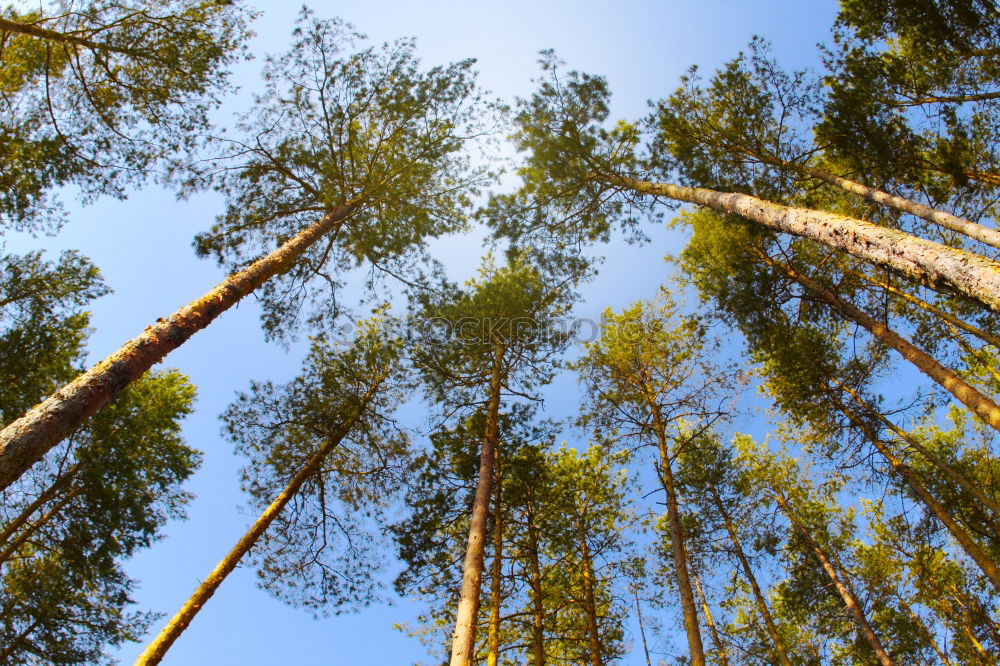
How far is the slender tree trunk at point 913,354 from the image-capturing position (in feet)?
22.6

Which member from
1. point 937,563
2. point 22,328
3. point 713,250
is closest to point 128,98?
point 22,328

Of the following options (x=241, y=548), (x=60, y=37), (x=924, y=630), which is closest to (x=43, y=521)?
(x=241, y=548)

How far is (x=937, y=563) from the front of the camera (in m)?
12.3

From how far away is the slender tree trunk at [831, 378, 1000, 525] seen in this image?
8.58m

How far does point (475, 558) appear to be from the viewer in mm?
6844

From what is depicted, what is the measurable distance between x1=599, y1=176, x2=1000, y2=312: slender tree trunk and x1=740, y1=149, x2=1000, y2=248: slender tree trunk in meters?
2.54

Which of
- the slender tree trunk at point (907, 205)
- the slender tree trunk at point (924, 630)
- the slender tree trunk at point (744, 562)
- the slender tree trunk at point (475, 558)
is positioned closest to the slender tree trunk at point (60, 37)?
the slender tree trunk at point (475, 558)

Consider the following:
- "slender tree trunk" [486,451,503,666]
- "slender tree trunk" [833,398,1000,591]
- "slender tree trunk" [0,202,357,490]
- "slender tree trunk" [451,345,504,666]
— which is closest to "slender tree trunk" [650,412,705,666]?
"slender tree trunk" [486,451,503,666]

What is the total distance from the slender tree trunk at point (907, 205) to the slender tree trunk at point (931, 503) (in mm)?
4585

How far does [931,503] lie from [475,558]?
9183 millimetres

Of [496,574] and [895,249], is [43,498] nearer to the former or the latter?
[496,574]

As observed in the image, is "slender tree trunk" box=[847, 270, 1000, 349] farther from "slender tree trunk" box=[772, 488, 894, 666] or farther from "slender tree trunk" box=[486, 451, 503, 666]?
"slender tree trunk" box=[486, 451, 503, 666]

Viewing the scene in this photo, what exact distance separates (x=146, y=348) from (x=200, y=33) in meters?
6.53

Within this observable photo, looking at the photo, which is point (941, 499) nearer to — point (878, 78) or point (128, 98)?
point (878, 78)
